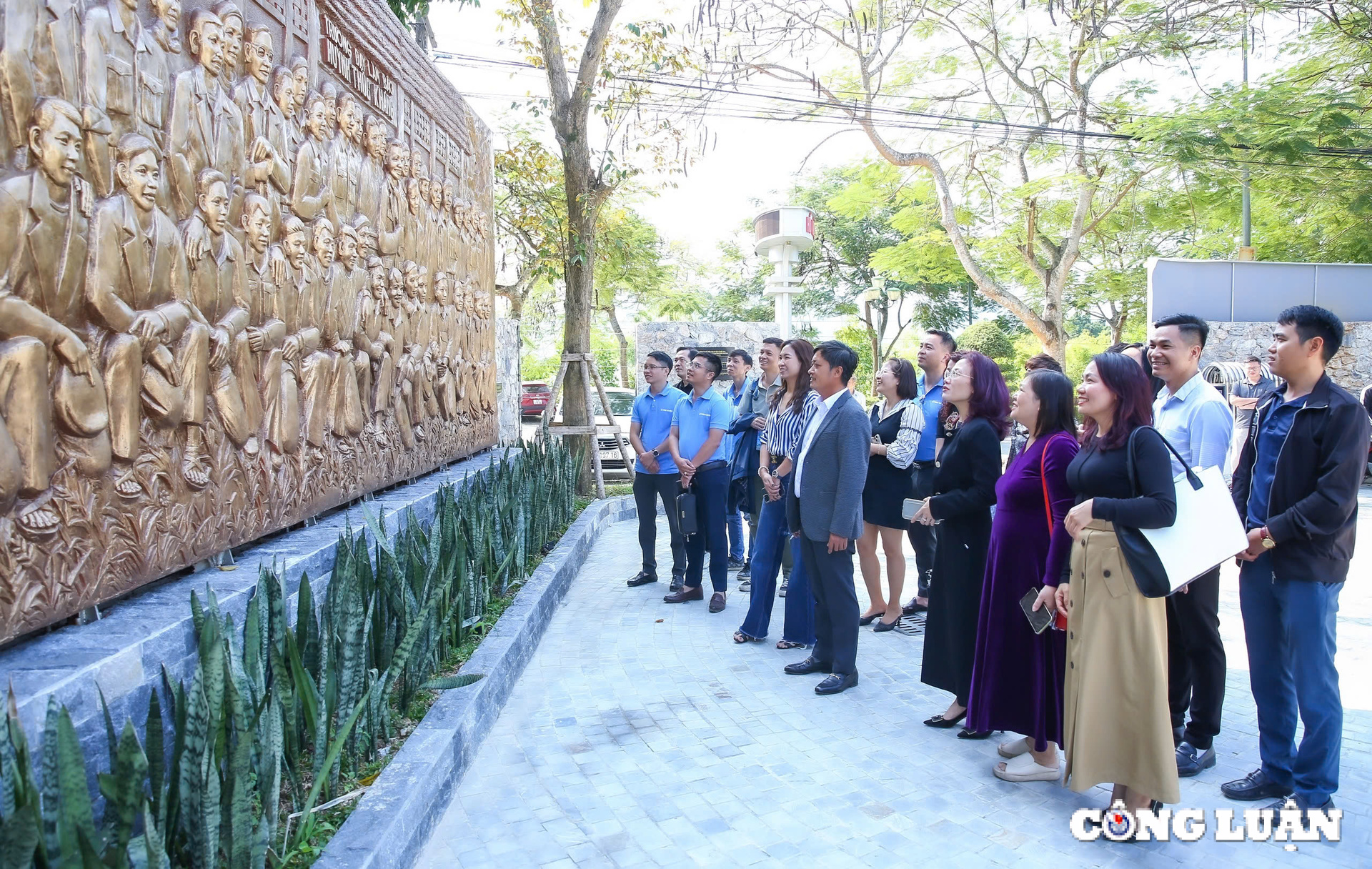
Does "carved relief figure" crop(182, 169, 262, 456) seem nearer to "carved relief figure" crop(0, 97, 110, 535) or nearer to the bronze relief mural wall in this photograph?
the bronze relief mural wall

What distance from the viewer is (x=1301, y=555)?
2746 millimetres

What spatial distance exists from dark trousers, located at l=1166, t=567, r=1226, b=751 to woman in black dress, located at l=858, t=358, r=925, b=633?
1.73 m

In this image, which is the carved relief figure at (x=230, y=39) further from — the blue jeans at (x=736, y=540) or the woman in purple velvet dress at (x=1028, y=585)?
the blue jeans at (x=736, y=540)

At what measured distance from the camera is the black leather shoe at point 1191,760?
3.13m

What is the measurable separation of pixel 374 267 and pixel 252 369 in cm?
163

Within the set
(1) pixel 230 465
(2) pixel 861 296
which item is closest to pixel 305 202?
(1) pixel 230 465

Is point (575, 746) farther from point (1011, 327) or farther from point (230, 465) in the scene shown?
point (1011, 327)

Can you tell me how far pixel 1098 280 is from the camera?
19.4 meters

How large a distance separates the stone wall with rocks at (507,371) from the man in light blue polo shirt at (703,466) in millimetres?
5930

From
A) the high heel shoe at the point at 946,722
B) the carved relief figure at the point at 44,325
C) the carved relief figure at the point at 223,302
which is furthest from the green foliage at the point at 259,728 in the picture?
the high heel shoe at the point at 946,722

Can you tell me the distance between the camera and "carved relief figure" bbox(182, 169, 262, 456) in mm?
3158

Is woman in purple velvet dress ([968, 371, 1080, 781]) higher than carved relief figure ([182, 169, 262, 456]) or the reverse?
the reverse

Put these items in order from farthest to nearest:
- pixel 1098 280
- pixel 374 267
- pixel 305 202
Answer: pixel 1098 280 < pixel 374 267 < pixel 305 202

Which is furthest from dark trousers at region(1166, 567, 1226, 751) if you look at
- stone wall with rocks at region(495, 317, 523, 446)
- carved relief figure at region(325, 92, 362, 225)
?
stone wall with rocks at region(495, 317, 523, 446)
